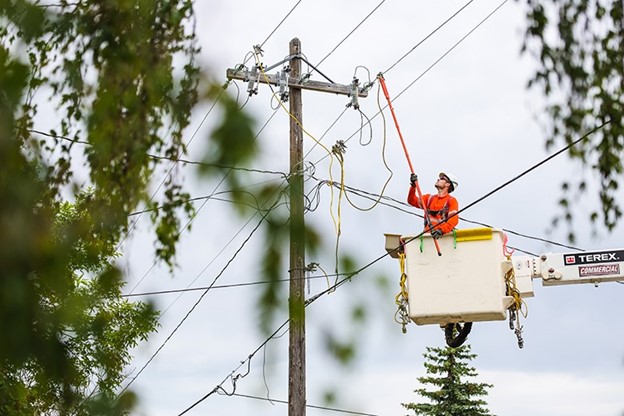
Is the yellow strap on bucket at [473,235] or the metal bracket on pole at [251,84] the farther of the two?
the yellow strap on bucket at [473,235]

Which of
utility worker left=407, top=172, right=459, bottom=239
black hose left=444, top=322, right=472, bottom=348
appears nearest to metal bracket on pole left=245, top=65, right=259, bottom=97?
utility worker left=407, top=172, right=459, bottom=239

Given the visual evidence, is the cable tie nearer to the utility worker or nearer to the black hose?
the utility worker

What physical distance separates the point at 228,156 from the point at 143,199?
17 centimetres

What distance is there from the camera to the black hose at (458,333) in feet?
37.6

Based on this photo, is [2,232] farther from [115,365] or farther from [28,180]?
[115,365]

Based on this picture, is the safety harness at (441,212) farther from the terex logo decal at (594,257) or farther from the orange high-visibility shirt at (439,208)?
the terex logo decal at (594,257)

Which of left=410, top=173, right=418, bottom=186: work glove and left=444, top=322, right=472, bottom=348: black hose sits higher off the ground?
left=410, top=173, right=418, bottom=186: work glove

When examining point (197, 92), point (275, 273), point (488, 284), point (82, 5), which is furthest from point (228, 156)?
point (488, 284)

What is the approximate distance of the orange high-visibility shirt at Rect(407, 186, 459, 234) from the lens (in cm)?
1034

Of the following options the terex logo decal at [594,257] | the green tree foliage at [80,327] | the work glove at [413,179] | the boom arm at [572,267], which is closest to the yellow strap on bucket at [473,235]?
the work glove at [413,179]

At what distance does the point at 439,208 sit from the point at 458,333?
182 centimetres

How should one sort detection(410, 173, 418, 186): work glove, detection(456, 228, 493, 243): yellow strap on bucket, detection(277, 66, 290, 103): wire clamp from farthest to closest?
detection(277, 66, 290, 103): wire clamp
detection(410, 173, 418, 186): work glove
detection(456, 228, 493, 243): yellow strap on bucket

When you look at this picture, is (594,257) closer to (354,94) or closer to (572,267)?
(572,267)

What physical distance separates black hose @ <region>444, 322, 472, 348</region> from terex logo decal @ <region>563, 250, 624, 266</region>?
1.34 m
